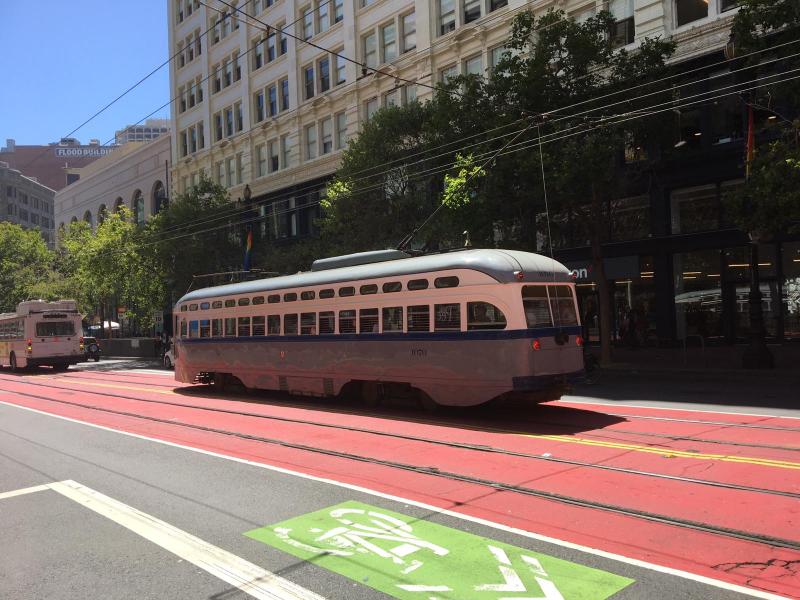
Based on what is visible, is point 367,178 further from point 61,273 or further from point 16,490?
point 61,273

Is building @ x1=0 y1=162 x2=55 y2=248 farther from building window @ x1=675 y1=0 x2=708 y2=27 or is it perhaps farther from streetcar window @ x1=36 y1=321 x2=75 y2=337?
building window @ x1=675 y1=0 x2=708 y2=27

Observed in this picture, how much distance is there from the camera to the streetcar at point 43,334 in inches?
1187

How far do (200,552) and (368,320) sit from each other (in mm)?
7815

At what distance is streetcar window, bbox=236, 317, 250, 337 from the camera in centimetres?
1638

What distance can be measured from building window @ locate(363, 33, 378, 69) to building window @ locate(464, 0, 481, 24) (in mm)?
6113

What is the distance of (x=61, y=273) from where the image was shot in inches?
2292

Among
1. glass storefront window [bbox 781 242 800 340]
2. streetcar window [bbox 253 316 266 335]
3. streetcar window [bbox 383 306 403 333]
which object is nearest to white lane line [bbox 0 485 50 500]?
streetcar window [bbox 383 306 403 333]

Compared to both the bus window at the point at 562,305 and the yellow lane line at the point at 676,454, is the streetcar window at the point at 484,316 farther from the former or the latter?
the yellow lane line at the point at 676,454

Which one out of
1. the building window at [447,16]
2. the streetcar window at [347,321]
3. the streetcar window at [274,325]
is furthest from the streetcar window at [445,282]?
the building window at [447,16]

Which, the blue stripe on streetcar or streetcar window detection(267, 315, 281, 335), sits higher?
streetcar window detection(267, 315, 281, 335)

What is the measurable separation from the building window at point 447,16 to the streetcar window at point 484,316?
23.4 m

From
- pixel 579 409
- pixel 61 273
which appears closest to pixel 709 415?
pixel 579 409

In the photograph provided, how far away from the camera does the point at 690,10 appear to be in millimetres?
22969

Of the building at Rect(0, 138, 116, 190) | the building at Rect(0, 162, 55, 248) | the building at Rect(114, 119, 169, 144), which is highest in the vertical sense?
the building at Rect(114, 119, 169, 144)
